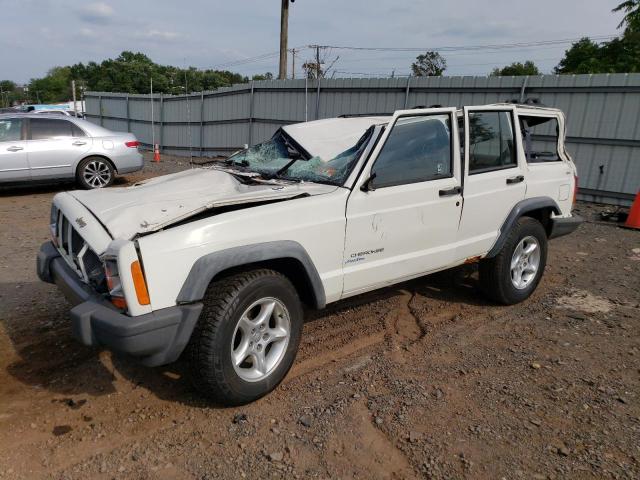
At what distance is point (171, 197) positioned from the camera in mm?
3447

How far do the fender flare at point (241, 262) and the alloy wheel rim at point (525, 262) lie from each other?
7.81ft

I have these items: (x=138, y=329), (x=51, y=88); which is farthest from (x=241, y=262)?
(x=51, y=88)

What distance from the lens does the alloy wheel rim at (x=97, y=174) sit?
10320 mm

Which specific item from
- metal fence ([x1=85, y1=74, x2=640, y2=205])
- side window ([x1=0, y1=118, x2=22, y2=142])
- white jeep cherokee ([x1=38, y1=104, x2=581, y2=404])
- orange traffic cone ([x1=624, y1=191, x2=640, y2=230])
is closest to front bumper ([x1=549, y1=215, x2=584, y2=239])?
white jeep cherokee ([x1=38, y1=104, x2=581, y2=404])

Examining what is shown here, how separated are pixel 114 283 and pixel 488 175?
10.3 feet

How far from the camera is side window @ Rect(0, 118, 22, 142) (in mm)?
9516

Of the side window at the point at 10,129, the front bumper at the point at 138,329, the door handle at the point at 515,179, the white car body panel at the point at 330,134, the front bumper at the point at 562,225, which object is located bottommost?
the front bumper at the point at 138,329

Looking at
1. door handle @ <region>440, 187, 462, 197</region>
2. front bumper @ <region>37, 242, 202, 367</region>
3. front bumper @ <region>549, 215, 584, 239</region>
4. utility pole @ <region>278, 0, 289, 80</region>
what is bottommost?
front bumper @ <region>37, 242, 202, 367</region>

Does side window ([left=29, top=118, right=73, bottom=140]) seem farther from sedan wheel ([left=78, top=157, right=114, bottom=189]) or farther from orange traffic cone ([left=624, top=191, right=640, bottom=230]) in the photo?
orange traffic cone ([left=624, top=191, right=640, bottom=230])

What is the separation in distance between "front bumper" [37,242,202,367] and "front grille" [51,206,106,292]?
6.6 inches

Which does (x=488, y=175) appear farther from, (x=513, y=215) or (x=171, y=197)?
(x=171, y=197)

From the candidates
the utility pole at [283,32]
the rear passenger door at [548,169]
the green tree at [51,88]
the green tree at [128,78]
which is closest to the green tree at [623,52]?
the utility pole at [283,32]

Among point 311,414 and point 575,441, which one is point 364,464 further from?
point 575,441

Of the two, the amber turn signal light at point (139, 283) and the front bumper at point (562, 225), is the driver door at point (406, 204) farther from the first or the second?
the front bumper at point (562, 225)
